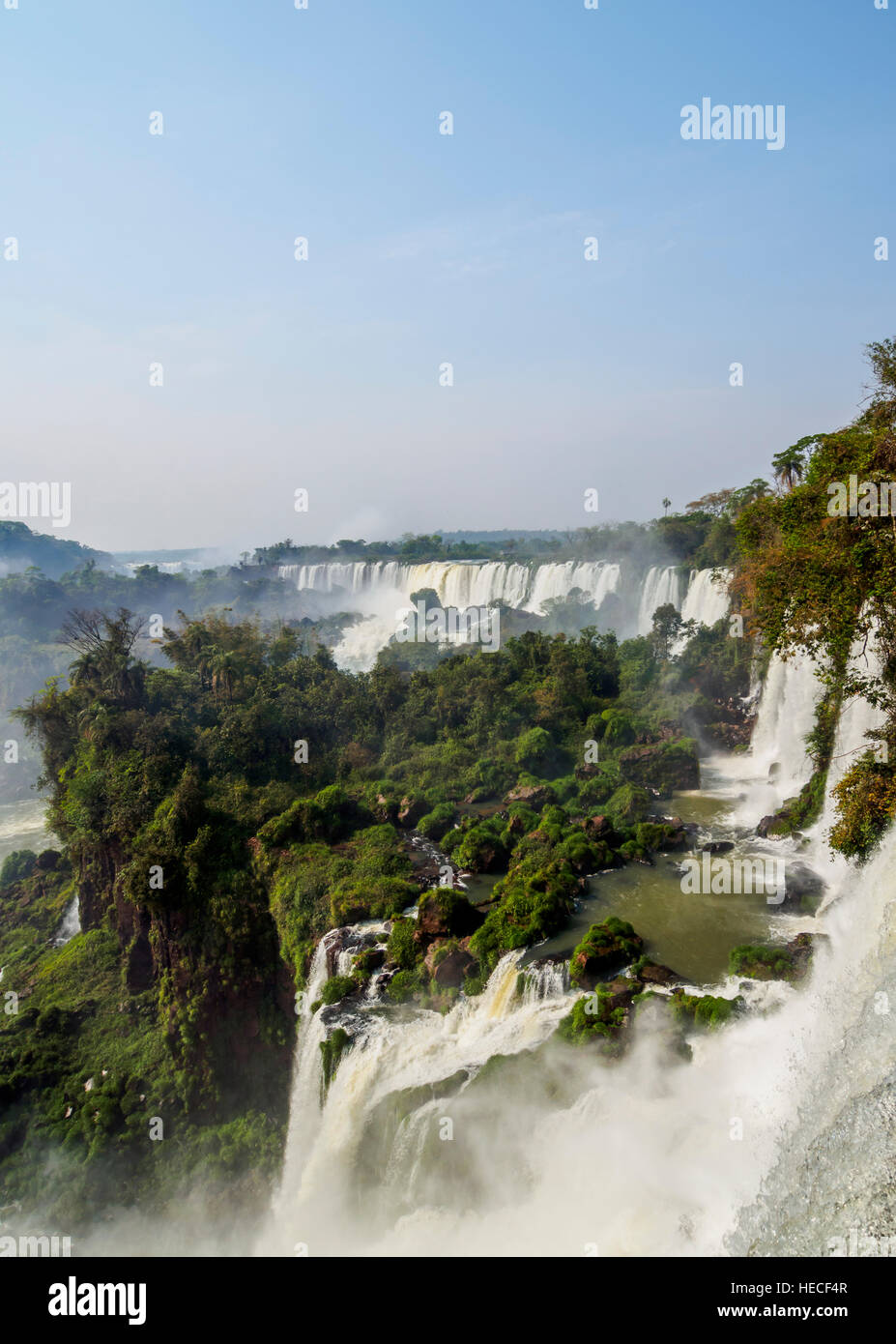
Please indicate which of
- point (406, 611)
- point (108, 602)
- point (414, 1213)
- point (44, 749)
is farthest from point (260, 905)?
point (108, 602)

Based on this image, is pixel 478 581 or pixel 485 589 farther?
pixel 478 581

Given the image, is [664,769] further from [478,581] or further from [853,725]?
[478,581]

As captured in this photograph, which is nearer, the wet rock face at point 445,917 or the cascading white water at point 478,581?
the wet rock face at point 445,917

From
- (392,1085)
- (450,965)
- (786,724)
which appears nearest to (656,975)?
(450,965)

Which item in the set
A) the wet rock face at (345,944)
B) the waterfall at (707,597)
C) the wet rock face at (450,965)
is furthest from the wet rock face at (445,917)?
the waterfall at (707,597)

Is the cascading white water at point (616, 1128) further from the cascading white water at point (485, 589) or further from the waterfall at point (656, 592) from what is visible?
the waterfall at point (656, 592)
